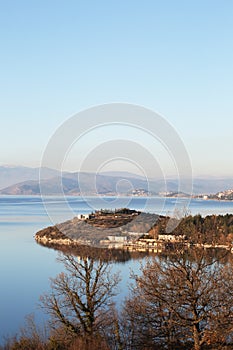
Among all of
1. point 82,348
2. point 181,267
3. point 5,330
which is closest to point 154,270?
point 181,267

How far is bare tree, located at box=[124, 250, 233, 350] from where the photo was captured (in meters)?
6.13

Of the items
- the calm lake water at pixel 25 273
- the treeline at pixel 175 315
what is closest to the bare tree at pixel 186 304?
the treeline at pixel 175 315

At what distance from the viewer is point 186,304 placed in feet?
21.2

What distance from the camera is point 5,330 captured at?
1119 centimetres

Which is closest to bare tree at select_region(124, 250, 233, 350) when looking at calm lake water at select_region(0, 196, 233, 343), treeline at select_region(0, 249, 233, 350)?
treeline at select_region(0, 249, 233, 350)

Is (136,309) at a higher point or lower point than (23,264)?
higher

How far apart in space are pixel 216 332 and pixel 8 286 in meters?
11.6

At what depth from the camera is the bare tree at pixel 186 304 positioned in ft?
20.1

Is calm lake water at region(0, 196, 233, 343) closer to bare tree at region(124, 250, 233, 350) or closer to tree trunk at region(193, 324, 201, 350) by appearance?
bare tree at region(124, 250, 233, 350)

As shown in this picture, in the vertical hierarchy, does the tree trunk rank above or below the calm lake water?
above

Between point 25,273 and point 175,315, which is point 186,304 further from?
point 25,273

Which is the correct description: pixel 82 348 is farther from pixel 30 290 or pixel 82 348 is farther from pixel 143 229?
pixel 143 229

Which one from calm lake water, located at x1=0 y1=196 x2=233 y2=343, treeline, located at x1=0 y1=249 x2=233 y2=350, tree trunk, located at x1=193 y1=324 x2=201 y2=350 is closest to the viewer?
tree trunk, located at x1=193 y1=324 x2=201 y2=350

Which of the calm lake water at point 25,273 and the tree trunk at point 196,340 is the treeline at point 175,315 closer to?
the tree trunk at point 196,340
